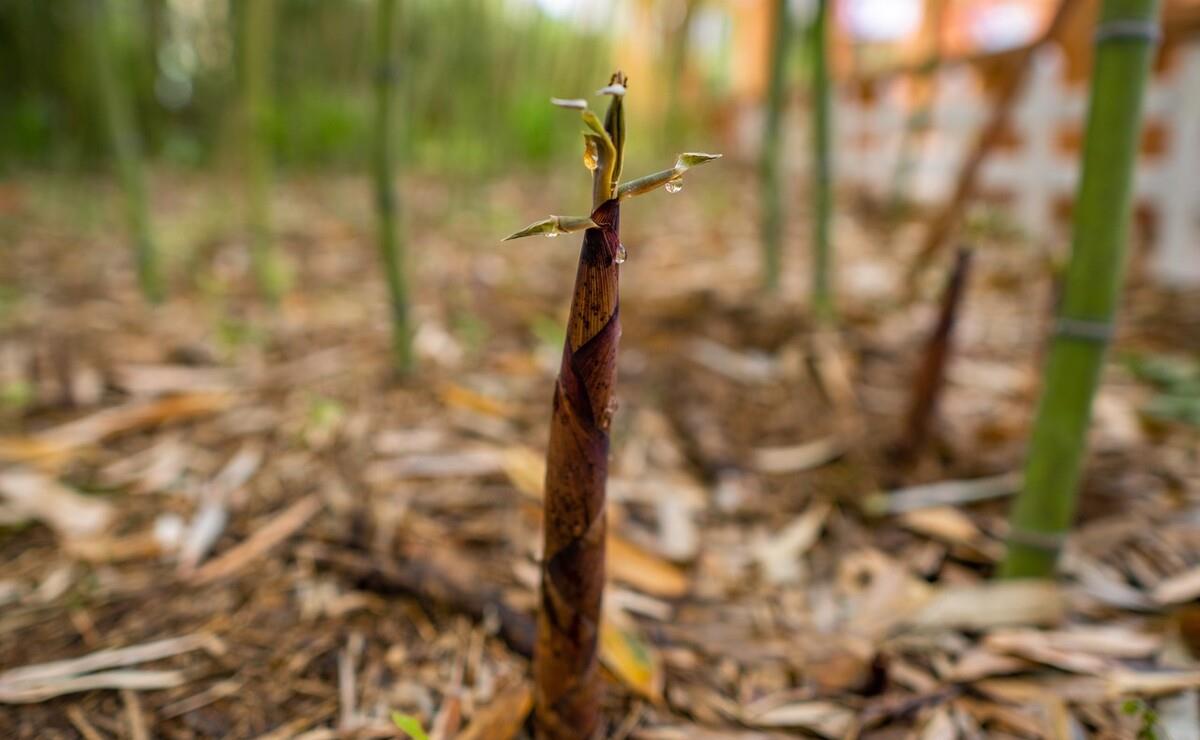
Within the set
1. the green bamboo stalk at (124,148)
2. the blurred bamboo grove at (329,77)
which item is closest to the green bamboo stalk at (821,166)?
the blurred bamboo grove at (329,77)

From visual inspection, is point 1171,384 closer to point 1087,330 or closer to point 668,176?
point 1087,330

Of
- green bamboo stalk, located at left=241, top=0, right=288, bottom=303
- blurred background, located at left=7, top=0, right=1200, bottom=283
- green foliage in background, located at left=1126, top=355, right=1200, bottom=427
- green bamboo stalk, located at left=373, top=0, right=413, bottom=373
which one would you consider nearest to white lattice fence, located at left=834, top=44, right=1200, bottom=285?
blurred background, located at left=7, top=0, right=1200, bottom=283

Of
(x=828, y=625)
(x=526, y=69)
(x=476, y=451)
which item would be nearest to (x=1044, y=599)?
(x=828, y=625)

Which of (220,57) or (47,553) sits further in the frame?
(220,57)

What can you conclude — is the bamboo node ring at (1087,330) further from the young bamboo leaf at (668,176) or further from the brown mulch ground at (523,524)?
the young bamboo leaf at (668,176)

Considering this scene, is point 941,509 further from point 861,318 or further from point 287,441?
point 287,441

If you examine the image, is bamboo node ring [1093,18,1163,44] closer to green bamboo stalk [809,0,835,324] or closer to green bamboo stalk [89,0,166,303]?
green bamboo stalk [809,0,835,324]
